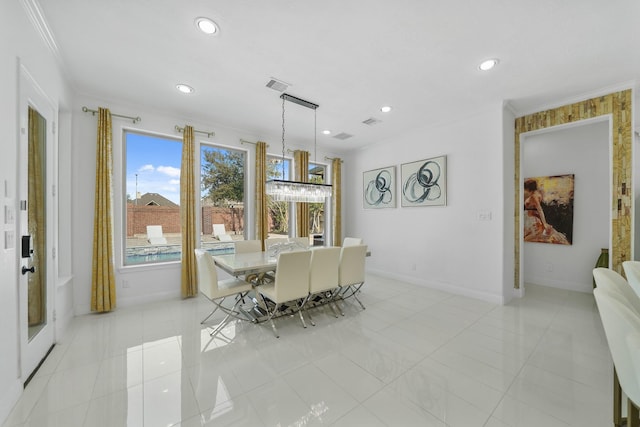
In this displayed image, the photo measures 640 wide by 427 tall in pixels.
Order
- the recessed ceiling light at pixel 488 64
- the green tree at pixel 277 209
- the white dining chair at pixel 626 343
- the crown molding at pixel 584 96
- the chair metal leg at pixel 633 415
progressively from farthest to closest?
the green tree at pixel 277 209, the crown molding at pixel 584 96, the recessed ceiling light at pixel 488 64, the chair metal leg at pixel 633 415, the white dining chair at pixel 626 343

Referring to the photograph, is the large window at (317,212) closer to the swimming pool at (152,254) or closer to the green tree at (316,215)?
the green tree at (316,215)

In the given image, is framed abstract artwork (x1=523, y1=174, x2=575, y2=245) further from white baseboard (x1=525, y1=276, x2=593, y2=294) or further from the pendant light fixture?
the pendant light fixture

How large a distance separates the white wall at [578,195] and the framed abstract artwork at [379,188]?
206cm

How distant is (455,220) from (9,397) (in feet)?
16.4

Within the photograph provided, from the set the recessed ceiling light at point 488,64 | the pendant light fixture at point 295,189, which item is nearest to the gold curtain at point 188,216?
the pendant light fixture at point 295,189

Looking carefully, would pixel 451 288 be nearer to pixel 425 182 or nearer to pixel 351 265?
pixel 425 182

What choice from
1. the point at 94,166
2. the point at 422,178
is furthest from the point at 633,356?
the point at 94,166

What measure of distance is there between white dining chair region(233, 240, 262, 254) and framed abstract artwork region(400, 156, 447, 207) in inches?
110

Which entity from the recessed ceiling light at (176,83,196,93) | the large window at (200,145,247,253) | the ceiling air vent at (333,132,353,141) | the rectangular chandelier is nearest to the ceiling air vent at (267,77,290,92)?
the recessed ceiling light at (176,83,196,93)

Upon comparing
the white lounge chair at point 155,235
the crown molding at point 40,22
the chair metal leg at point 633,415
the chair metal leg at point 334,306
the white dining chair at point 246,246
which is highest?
the crown molding at point 40,22

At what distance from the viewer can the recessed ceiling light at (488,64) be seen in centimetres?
253

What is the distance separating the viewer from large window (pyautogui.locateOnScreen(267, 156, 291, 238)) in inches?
196

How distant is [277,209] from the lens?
5.12 m

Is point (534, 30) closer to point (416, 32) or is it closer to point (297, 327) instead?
point (416, 32)
